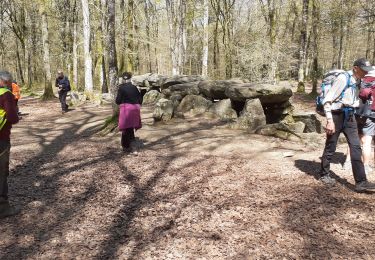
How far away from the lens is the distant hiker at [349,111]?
530 centimetres

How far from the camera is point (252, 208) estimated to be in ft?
17.0

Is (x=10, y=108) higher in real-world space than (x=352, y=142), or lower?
higher

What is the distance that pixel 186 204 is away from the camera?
5535mm

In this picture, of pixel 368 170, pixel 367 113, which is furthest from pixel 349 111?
pixel 368 170

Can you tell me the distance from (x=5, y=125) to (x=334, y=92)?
5.01 meters

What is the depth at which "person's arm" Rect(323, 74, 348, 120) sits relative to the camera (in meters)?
5.35

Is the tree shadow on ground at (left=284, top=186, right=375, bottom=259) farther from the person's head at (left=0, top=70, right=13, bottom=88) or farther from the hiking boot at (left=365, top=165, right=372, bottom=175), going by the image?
the person's head at (left=0, top=70, right=13, bottom=88)

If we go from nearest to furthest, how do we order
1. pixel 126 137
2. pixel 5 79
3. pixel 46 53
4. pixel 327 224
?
pixel 327 224 → pixel 5 79 → pixel 126 137 → pixel 46 53

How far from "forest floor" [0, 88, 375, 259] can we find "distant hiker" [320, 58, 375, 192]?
1.20 ft

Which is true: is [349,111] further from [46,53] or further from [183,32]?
[183,32]

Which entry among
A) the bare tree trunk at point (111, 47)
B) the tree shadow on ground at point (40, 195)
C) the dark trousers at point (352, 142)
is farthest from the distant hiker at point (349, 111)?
the bare tree trunk at point (111, 47)

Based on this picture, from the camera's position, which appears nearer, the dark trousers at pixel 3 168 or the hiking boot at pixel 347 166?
the dark trousers at pixel 3 168

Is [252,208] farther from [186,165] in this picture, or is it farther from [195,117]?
[195,117]

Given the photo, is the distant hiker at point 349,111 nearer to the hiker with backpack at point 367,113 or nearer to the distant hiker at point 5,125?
the hiker with backpack at point 367,113
